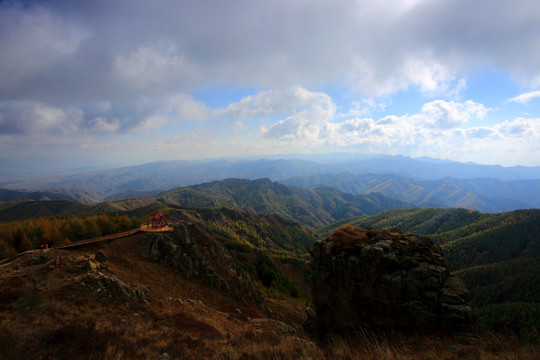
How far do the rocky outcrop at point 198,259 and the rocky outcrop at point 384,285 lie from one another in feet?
77.7

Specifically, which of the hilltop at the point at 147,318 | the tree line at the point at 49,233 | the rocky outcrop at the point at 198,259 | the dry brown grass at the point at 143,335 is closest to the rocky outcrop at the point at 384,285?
the hilltop at the point at 147,318

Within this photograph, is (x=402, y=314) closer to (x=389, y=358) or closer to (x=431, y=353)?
(x=431, y=353)

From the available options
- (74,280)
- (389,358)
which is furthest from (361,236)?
(74,280)

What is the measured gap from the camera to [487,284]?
117500mm

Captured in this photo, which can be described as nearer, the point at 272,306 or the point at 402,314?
the point at 402,314

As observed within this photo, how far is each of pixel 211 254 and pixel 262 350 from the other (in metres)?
34.3

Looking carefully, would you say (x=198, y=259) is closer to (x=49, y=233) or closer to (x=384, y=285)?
(x=384, y=285)

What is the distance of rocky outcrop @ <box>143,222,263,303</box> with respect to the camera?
3650 centimetres

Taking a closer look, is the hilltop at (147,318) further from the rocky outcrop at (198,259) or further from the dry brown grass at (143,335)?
the rocky outcrop at (198,259)

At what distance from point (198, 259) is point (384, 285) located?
32.8 meters

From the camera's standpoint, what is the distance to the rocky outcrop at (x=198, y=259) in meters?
36.5

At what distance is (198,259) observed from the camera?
3941 cm

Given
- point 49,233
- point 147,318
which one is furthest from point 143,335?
point 49,233

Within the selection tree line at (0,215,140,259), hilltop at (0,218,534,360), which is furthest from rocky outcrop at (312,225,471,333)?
tree line at (0,215,140,259)
